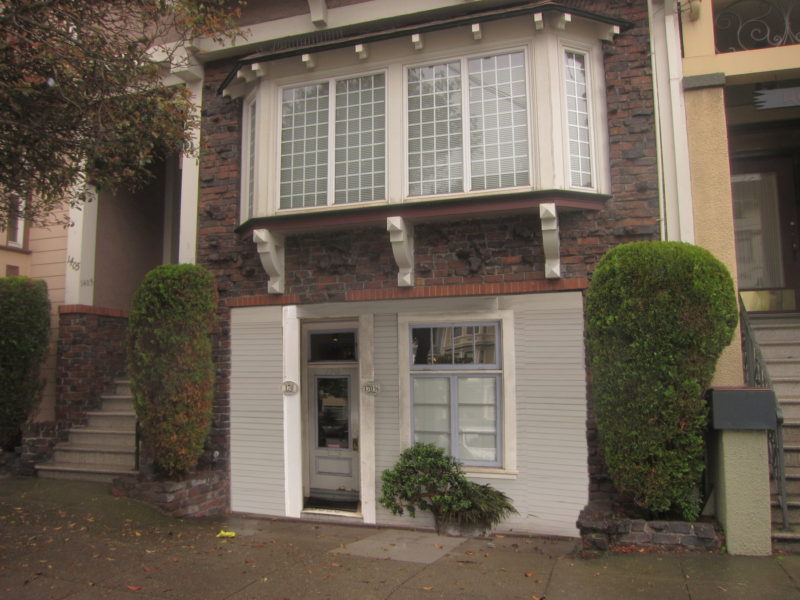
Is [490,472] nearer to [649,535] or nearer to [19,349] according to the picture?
[649,535]

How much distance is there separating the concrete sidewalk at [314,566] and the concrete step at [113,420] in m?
1.77

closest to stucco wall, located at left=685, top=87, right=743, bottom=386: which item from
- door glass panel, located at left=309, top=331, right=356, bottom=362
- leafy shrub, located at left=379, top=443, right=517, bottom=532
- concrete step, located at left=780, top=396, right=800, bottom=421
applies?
concrete step, located at left=780, top=396, right=800, bottom=421

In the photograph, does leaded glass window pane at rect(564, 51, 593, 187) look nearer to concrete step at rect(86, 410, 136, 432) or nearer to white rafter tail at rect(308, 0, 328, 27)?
white rafter tail at rect(308, 0, 328, 27)

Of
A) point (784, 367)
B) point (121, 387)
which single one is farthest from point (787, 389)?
point (121, 387)

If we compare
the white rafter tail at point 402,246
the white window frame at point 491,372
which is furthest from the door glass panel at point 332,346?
the white rafter tail at point 402,246

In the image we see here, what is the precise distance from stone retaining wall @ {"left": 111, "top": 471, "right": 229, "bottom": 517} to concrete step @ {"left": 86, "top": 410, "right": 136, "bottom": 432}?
1294 millimetres

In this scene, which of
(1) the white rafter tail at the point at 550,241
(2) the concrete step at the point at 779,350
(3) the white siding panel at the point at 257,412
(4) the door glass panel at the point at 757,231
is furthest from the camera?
(4) the door glass panel at the point at 757,231

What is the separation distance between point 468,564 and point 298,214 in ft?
13.8

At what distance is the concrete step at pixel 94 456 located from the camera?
326 inches

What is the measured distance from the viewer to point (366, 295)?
743 cm

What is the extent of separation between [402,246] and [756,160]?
5181mm

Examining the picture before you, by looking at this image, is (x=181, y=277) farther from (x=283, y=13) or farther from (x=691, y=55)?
(x=691, y=55)

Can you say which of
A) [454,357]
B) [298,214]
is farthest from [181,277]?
[454,357]

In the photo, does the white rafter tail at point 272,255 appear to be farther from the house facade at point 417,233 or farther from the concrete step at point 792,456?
the concrete step at point 792,456
